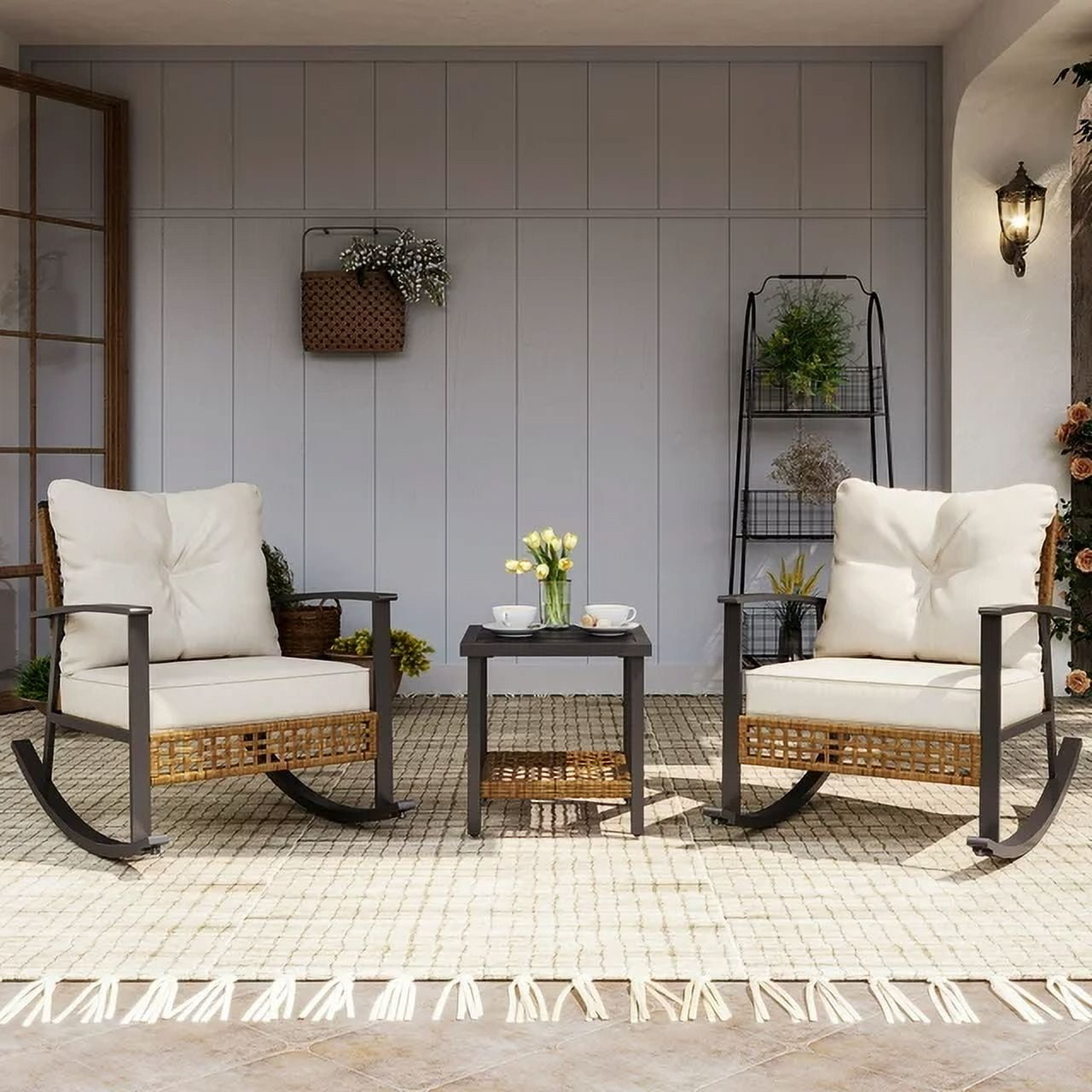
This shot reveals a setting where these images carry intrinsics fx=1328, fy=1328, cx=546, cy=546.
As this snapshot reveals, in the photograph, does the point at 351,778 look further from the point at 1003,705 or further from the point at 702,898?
the point at 1003,705

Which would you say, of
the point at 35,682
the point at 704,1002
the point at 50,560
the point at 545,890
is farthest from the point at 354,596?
the point at 35,682

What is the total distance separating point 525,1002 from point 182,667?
58.7 inches

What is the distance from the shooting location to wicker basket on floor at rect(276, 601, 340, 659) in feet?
17.8

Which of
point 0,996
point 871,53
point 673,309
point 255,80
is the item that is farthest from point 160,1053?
point 871,53

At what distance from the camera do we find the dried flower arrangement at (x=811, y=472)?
5.62 m

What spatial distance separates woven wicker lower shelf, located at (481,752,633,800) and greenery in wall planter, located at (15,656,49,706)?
2135 mm

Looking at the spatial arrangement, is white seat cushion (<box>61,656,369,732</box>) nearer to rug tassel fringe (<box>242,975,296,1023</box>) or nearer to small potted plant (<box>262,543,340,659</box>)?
rug tassel fringe (<box>242,975,296,1023</box>)

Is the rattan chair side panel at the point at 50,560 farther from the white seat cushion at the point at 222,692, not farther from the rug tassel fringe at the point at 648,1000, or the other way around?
the rug tassel fringe at the point at 648,1000

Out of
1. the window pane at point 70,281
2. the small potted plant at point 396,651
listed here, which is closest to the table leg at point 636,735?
the small potted plant at point 396,651

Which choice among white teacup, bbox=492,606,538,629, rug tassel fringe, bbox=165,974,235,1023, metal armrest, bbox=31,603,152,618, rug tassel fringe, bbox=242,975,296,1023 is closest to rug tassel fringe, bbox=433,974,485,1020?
rug tassel fringe, bbox=242,975,296,1023

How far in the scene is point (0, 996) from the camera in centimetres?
229

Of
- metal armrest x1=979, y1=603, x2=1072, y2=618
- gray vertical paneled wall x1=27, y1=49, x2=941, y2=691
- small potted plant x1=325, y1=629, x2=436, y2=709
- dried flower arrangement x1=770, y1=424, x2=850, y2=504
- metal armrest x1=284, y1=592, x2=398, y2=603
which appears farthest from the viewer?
gray vertical paneled wall x1=27, y1=49, x2=941, y2=691

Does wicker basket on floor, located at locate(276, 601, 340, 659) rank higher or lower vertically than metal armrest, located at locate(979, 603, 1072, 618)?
lower

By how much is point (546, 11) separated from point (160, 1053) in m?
4.43
